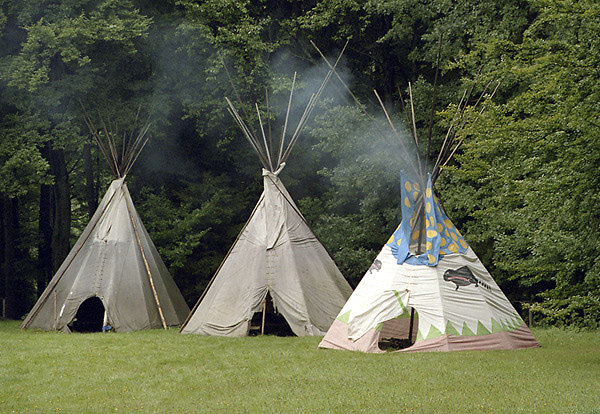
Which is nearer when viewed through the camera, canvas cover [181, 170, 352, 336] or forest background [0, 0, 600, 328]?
canvas cover [181, 170, 352, 336]


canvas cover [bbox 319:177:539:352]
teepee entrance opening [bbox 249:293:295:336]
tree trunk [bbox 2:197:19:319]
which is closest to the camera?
canvas cover [bbox 319:177:539:352]

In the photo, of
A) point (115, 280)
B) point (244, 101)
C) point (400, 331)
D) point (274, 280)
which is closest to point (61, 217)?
point (244, 101)

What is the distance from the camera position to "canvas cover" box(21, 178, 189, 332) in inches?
542

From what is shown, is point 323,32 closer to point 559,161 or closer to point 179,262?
point 179,262

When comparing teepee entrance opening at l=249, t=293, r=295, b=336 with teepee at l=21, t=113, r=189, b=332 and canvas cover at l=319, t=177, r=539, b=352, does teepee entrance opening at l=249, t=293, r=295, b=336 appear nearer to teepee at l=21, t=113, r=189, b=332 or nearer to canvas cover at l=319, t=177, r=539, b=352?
teepee at l=21, t=113, r=189, b=332

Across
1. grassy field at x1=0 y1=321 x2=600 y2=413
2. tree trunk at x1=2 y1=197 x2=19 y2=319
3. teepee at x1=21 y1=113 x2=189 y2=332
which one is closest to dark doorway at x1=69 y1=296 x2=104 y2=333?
teepee at x1=21 y1=113 x2=189 y2=332

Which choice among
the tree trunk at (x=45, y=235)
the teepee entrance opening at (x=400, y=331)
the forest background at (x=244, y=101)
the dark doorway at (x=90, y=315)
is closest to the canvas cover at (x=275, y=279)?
the teepee entrance opening at (x=400, y=331)

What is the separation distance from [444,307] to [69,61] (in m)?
10.7

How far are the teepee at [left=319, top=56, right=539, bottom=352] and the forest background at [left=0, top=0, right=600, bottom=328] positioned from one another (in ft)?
5.88

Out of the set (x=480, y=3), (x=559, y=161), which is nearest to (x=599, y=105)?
(x=559, y=161)

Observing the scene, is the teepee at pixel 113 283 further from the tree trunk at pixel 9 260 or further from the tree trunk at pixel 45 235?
the tree trunk at pixel 45 235

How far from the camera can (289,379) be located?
8.27m

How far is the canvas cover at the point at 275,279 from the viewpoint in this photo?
12.5 m

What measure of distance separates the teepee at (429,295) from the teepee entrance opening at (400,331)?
126cm
